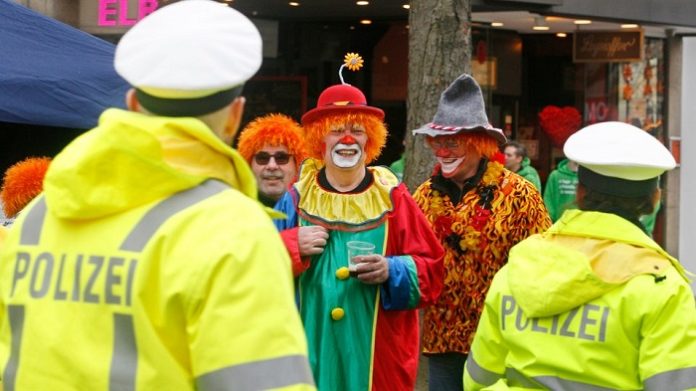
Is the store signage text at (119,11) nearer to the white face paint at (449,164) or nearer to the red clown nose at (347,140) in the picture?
the white face paint at (449,164)

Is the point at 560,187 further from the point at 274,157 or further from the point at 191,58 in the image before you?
the point at 191,58

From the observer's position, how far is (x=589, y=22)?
1530 centimetres

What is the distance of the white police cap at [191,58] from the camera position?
2477 mm

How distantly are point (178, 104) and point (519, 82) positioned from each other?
14.2 meters

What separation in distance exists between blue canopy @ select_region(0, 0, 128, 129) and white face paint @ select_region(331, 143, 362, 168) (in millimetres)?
1791

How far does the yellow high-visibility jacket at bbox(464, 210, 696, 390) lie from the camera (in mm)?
3537

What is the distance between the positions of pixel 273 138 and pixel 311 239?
4.41 ft

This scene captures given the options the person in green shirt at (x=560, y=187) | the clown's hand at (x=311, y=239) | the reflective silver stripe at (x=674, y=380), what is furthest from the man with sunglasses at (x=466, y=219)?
the person in green shirt at (x=560, y=187)

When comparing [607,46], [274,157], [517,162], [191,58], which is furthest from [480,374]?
[607,46]

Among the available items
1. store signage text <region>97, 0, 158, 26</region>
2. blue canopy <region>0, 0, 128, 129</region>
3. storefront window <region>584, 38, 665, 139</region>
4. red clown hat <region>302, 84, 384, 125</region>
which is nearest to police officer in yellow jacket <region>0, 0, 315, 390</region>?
red clown hat <region>302, 84, 384, 125</region>

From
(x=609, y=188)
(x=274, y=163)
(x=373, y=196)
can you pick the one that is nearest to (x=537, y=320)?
(x=609, y=188)

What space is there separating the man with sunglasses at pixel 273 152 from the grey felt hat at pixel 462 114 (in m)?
0.70

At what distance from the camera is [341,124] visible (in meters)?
6.00

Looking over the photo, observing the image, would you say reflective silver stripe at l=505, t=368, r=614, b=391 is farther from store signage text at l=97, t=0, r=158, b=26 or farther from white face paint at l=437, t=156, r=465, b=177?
store signage text at l=97, t=0, r=158, b=26
